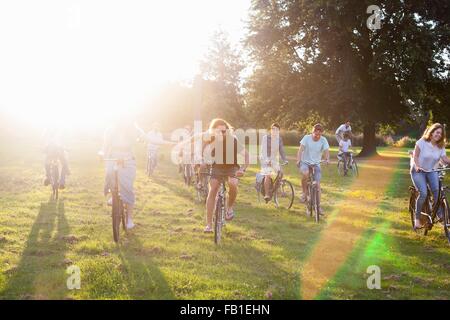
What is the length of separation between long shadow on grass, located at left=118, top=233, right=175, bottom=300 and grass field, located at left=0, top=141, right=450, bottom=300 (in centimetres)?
1

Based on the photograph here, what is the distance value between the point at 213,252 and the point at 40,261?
9.08 feet

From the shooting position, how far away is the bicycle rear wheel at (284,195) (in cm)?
1389

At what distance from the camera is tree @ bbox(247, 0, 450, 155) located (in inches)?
1179

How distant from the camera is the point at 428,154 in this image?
9.50m

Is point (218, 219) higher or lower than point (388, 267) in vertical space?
higher

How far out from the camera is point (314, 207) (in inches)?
474

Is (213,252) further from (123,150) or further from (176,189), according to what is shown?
(176,189)

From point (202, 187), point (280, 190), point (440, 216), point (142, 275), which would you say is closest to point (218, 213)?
point (142, 275)

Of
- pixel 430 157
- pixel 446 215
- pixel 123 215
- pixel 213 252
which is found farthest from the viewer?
pixel 123 215

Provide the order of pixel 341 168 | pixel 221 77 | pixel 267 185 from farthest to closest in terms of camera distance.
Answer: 1. pixel 221 77
2. pixel 341 168
3. pixel 267 185

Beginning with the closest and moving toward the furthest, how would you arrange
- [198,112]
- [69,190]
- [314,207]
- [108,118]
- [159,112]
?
[108,118] < [314,207] < [69,190] < [198,112] < [159,112]
